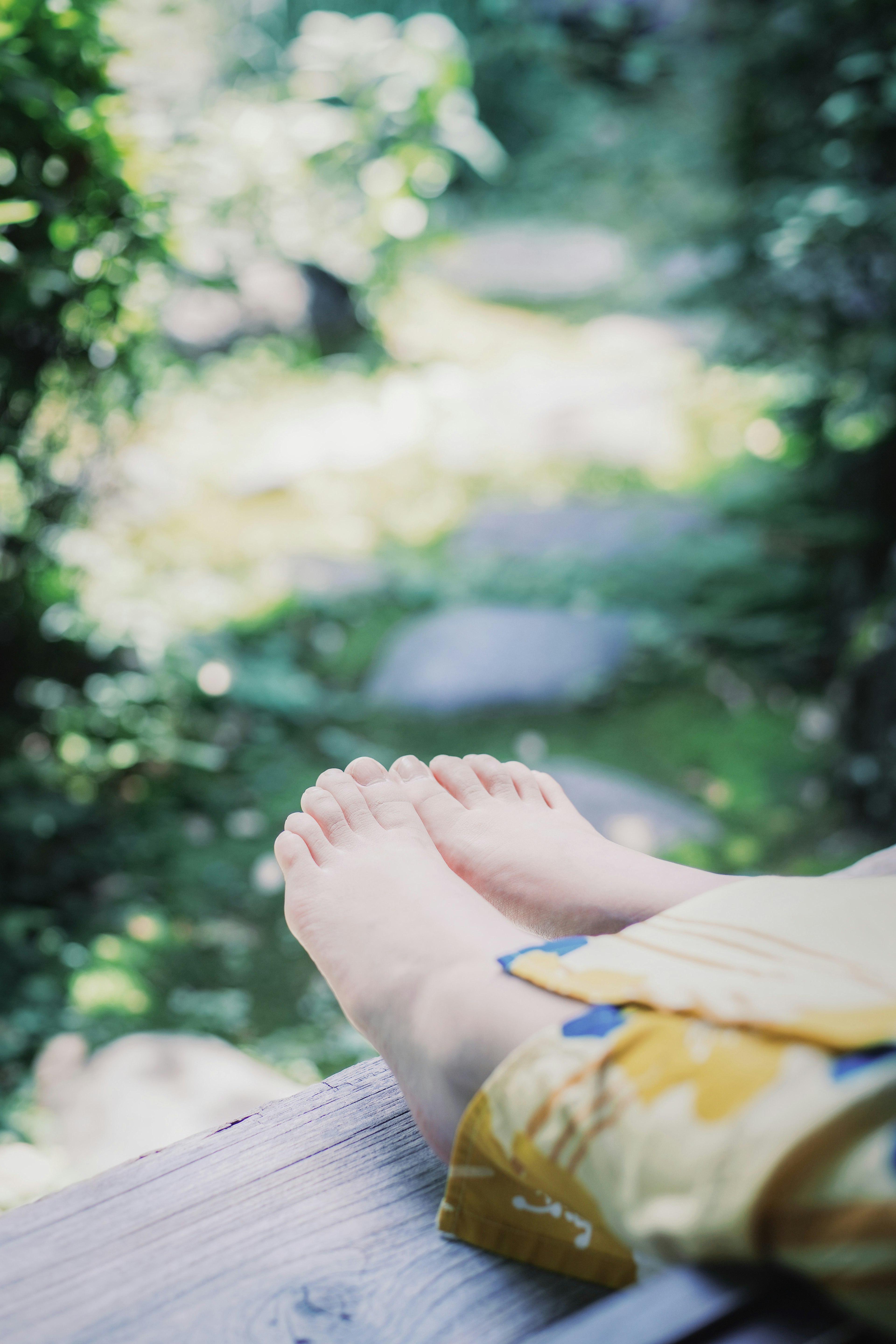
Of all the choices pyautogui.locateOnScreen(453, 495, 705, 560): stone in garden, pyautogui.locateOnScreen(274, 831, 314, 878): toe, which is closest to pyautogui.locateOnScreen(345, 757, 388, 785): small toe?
pyautogui.locateOnScreen(274, 831, 314, 878): toe

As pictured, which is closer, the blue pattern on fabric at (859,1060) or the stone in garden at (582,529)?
the blue pattern on fabric at (859,1060)

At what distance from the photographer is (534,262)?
649cm

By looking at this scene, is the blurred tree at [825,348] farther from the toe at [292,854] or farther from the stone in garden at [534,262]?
the stone in garden at [534,262]

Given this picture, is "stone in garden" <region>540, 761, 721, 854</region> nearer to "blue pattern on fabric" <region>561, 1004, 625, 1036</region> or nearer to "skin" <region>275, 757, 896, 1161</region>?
"skin" <region>275, 757, 896, 1161</region>

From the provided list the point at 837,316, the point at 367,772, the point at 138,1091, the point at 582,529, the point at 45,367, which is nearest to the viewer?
the point at 367,772

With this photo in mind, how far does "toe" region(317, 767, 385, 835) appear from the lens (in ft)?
3.90

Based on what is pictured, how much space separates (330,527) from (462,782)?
2.69m

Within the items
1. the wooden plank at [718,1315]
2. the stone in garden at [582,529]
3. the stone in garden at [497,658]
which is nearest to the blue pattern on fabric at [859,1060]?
the wooden plank at [718,1315]

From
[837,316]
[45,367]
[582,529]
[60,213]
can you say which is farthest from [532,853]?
[582,529]

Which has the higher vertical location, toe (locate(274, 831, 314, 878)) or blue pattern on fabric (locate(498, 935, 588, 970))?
blue pattern on fabric (locate(498, 935, 588, 970))

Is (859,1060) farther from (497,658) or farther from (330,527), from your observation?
(330,527)

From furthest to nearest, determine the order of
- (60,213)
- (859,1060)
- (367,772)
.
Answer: (60,213)
(367,772)
(859,1060)

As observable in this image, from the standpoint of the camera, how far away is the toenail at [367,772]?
4.15 ft

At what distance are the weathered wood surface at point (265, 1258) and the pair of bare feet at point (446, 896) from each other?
3.1 inches
